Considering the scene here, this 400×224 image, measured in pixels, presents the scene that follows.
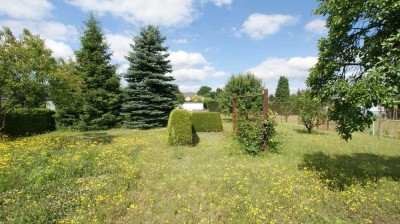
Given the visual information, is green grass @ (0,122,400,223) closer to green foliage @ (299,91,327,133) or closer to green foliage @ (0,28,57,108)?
green foliage @ (0,28,57,108)

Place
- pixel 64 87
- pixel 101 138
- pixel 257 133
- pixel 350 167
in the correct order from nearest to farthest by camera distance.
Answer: pixel 350 167 < pixel 257 133 < pixel 64 87 < pixel 101 138

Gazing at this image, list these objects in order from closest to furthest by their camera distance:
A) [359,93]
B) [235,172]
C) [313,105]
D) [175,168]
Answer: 1. [359,93]
2. [235,172]
3. [175,168]
4. [313,105]

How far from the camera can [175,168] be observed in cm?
679

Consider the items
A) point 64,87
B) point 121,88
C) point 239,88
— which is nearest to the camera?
point 64,87

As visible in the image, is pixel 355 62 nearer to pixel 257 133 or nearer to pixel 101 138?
pixel 257 133

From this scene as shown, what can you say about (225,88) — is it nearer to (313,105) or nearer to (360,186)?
(313,105)

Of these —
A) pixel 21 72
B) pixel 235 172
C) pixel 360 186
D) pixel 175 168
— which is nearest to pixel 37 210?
pixel 175 168

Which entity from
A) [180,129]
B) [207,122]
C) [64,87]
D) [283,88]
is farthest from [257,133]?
[283,88]

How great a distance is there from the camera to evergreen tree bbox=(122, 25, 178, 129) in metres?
17.8

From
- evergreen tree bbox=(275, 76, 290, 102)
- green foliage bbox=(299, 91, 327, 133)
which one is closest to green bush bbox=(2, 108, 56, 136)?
green foliage bbox=(299, 91, 327, 133)

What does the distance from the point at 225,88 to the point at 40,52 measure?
16.5 meters

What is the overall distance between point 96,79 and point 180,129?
1055 centimetres

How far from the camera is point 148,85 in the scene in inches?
715

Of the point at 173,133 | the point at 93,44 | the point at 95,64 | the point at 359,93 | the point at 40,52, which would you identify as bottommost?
the point at 173,133
